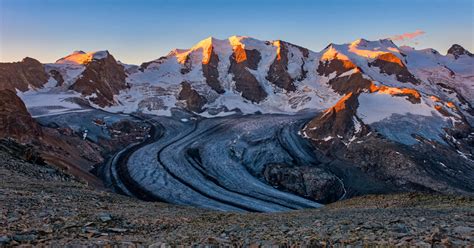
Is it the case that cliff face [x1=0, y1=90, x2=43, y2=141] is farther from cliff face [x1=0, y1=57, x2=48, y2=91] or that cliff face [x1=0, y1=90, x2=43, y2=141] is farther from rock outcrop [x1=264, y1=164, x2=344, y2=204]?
cliff face [x1=0, y1=57, x2=48, y2=91]

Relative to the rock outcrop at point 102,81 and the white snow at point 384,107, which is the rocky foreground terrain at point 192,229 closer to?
the white snow at point 384,107

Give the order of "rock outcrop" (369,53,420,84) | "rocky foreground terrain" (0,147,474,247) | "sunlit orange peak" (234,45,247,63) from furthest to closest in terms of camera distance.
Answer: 1. "sunlit orange peak" (234,45,247,63)
2. "rock outcrop" (369,53,420,84)
3. "rocky foreground terrain" (0,147,474,247)

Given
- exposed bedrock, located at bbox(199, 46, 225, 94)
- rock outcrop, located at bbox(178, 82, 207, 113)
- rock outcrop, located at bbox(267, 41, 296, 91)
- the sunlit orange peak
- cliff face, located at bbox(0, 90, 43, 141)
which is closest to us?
cliff face, located at bbox(0, 90, 43, 141)

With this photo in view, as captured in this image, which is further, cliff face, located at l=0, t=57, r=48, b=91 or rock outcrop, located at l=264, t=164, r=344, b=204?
cliff face, located at l=0, t=57, r=48, b=91

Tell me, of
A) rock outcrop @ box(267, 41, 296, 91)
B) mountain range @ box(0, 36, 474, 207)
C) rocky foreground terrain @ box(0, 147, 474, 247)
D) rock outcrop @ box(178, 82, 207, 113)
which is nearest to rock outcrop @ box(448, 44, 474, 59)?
mountain range @ box(0, 36, 474, 207)

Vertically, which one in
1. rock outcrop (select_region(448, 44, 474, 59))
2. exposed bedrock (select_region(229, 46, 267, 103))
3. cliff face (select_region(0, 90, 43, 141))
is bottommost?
cliff face (select_region(0, 90, 43, 141))

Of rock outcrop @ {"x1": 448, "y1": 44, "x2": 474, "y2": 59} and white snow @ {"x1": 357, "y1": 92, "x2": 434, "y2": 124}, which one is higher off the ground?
rock outcrop @ {"x1": 448, "y1": 44, "x2": 474, "y2": 59}

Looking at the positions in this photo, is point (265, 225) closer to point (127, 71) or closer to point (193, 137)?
point (193, 137)

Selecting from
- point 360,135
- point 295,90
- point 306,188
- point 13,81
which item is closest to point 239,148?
point 306,188

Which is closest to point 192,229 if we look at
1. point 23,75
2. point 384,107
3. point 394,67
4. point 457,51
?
point 384,107

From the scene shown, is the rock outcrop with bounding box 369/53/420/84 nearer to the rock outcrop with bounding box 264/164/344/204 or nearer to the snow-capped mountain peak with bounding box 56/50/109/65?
the rock outcrop with bounding box 264/164/344/204
